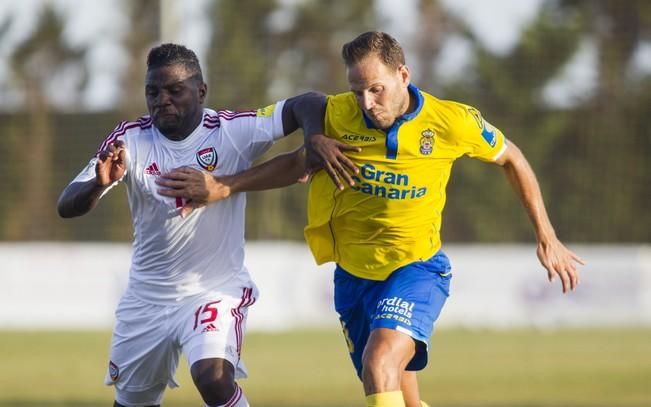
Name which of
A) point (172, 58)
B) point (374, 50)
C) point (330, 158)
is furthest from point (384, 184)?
point (172, 58)

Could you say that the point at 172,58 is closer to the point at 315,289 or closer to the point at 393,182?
the point at 393,182

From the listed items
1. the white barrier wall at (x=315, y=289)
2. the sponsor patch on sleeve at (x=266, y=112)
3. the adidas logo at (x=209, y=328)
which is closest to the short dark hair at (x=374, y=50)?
the sponsor patch on sleeve at (x=266, y=112)

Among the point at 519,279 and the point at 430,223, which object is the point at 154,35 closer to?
the point at 519,279

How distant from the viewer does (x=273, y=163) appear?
22.9 ft

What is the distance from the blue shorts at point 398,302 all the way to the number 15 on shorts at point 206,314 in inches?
35.6

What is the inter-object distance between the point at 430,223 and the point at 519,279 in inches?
614

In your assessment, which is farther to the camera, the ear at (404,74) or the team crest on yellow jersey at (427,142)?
the team crest on yellow jersey at (427,142)

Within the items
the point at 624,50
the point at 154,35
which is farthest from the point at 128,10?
the point at 624,50

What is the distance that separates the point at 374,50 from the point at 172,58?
1154 mm

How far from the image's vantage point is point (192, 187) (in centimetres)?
Answer: 671

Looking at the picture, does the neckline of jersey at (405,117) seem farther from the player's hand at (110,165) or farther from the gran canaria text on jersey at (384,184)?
the player's hand at (110,165)

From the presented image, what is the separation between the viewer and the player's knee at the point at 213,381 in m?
6.48

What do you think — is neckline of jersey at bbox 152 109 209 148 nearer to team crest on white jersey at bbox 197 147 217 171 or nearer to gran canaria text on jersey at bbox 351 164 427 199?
team crest on white jersey at bbox 197 147 217 171

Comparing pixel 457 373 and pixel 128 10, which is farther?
pixel 128 10
